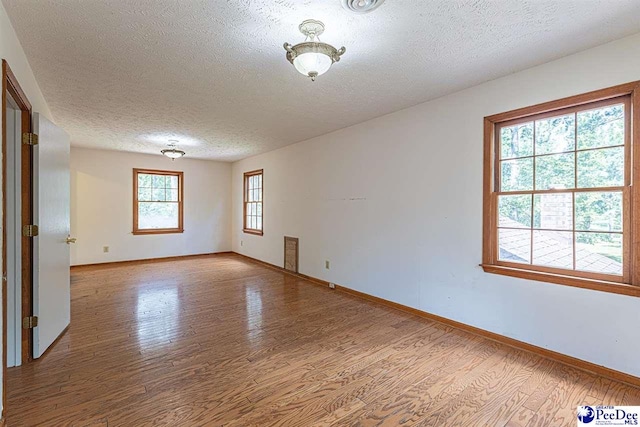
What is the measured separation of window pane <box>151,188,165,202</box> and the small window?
191 centimetres

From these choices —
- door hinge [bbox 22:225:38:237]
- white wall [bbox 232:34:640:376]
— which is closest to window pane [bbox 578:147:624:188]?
white wall [bbox 232:34:640:376]

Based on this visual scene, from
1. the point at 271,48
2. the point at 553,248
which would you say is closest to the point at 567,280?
the point at 553,248

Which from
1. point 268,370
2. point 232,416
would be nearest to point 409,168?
point 268,370

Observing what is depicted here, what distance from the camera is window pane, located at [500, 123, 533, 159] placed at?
275 cm

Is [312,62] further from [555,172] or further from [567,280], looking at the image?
[567,280]

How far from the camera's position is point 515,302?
2748 millimetres

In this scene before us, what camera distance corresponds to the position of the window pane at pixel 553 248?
98.8 inches

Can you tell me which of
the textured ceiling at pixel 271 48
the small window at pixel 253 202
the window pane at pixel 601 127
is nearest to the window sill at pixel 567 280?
the window pane at pixel 601 127

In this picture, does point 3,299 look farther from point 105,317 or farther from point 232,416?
point 105,317

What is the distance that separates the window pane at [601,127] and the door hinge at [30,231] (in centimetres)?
444

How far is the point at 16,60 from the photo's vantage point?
2.12 meters

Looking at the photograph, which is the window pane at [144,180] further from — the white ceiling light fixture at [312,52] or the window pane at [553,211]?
the window pane at [553,211]

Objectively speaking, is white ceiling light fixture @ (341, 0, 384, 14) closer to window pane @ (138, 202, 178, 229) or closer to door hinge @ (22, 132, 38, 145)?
door hinge @ (22, 132, 38, 145)

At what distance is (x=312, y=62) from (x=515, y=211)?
229 centimetres
